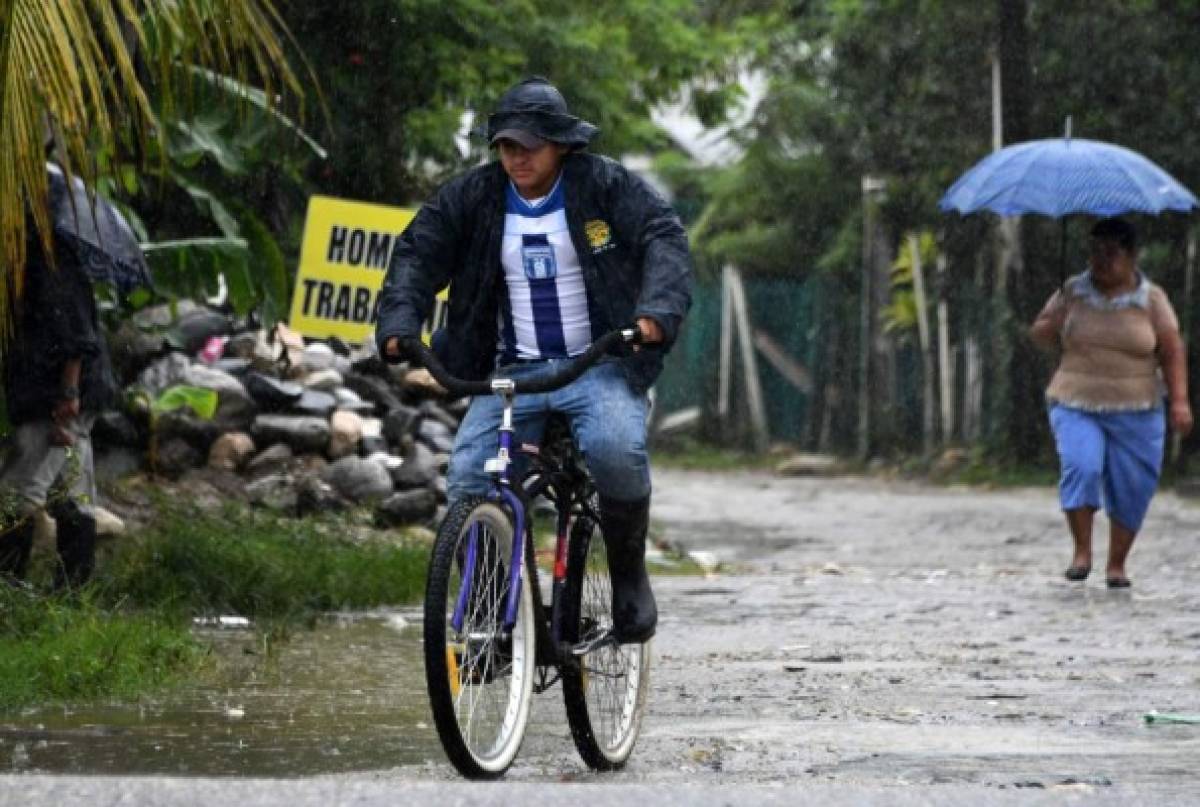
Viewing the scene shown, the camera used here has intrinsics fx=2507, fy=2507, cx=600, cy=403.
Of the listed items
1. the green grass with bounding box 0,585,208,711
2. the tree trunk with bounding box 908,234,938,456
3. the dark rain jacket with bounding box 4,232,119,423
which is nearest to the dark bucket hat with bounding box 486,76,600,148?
the green grass with bounding box 0,585,208,711

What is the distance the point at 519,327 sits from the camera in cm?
695

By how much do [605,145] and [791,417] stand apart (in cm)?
1185

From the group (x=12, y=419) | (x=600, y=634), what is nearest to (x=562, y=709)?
(x=600, y=634)

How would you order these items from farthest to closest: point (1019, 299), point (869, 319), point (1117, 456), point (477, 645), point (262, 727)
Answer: point (869, 319), point (1019, 299), point (1117, 456), point (262, 727), point (477, 645)

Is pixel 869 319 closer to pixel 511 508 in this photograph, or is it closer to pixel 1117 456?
pixel 1117 456

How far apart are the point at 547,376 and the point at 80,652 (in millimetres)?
2717

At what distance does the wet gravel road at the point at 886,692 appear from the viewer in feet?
17.9

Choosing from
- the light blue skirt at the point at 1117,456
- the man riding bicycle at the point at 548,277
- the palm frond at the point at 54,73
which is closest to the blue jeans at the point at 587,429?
the man riding bicycle at the point at 548,277

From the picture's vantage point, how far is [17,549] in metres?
10.1

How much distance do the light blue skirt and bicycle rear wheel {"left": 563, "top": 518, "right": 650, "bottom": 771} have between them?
648cm

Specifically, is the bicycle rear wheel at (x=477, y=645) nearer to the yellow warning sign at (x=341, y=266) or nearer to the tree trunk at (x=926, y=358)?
the yellow warning sign at (x=341, y=266)

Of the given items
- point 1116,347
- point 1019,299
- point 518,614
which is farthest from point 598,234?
point 1019,299

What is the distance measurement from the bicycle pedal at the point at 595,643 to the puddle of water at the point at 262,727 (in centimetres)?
57

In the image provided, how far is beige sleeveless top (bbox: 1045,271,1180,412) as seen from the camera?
13.4 m
